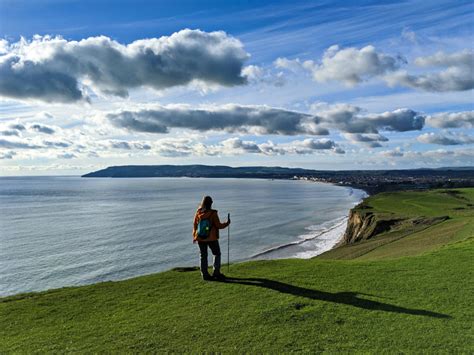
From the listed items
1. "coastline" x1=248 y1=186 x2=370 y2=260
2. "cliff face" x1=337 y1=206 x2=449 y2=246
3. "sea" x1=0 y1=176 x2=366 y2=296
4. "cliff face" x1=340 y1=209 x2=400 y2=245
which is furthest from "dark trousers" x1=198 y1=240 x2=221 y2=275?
"cliff face" x1=340 y1=209 x2=400 y2=245

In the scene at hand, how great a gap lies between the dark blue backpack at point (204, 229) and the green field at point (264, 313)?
158cm

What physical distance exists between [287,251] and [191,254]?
12627 millimetres

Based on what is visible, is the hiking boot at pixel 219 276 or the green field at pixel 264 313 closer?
the green field at pixel 264 313

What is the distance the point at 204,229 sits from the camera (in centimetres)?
1342

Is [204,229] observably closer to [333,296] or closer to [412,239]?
[333,296]

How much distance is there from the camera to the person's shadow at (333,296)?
980 cm

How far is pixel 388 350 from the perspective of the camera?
305 inches

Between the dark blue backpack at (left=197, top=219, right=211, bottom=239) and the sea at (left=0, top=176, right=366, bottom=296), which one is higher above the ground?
the dark blue backpack at (left=197, top=219, right=211, bottom=239)

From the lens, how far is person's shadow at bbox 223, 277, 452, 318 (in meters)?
9.80

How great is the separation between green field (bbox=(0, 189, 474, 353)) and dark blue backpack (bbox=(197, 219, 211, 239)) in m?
1.58

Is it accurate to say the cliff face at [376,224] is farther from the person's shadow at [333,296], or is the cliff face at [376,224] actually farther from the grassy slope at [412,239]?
the person's shadow at [333,296]

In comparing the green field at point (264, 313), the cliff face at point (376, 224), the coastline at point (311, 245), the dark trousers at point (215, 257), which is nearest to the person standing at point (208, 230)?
the dark trousers at point (215, 257)

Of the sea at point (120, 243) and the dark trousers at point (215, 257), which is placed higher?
the dark trousers at point (215, 257)

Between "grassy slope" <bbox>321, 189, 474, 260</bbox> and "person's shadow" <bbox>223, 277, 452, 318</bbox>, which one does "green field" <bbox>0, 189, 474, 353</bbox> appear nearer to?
"person's shadow" <bbox>223, 277, 452, 318</bbox>
